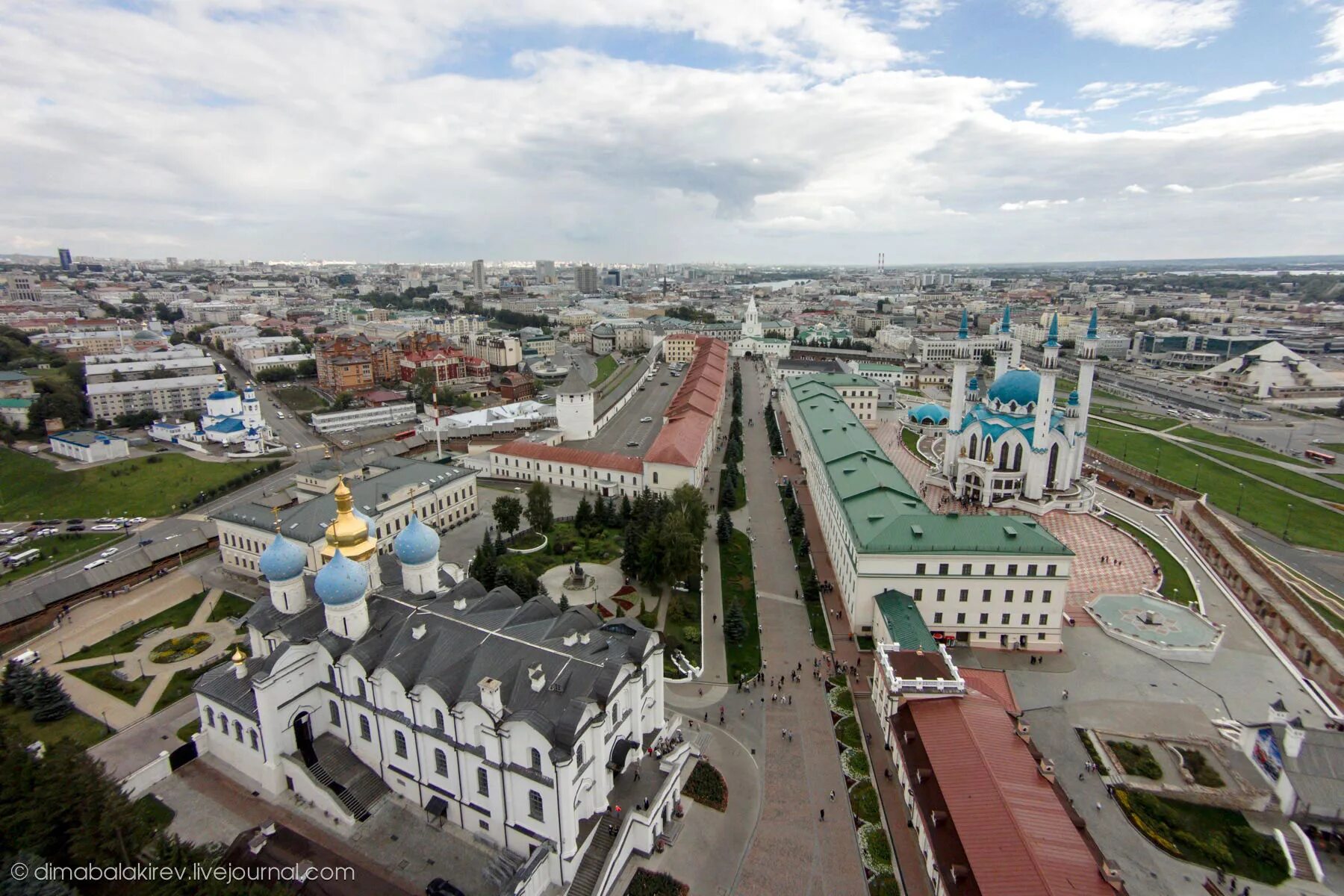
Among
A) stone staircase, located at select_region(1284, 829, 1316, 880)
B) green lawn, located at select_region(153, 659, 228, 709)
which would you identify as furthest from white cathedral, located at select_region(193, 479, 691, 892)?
stone staircase, located at select_region(1284, 829, 1316, 880)

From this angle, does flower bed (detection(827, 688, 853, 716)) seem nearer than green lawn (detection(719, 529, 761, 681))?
Yes

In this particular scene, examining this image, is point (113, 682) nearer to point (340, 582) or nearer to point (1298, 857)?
point (340, 582)

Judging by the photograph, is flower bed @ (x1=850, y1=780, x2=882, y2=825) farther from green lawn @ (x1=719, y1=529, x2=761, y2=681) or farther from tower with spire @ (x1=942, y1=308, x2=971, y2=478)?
tower with spire @ (x1=942, y1=308, x2=971, y2=478)

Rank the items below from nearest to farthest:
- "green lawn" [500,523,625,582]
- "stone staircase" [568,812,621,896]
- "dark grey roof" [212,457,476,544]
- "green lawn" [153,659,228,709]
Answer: "stone staircase" [568,812,621,896]
"green lawn" [153,659,228,709]
"dark grey roof" [212,457,476,544]
"green lawn" [500,523,625,582]

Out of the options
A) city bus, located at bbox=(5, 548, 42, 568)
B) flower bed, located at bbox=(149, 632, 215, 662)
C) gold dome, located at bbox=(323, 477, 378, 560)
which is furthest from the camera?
city bus, located at bbox=(5, 548, 42, 568)

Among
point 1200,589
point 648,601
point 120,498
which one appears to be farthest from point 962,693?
point 120,498

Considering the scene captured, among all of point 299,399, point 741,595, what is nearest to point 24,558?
point 741,595

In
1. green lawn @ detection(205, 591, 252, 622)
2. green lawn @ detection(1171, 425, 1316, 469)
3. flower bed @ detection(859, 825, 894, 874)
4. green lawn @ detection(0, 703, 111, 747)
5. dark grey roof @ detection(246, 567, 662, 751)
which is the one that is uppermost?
dark grey roof @ detection(246, 567, 662, 751)

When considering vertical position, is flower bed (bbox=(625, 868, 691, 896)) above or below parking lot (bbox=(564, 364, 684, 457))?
below

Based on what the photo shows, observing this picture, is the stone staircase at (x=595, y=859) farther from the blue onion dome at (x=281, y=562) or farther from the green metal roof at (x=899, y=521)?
the green metal roof at (x=899, y=521)
